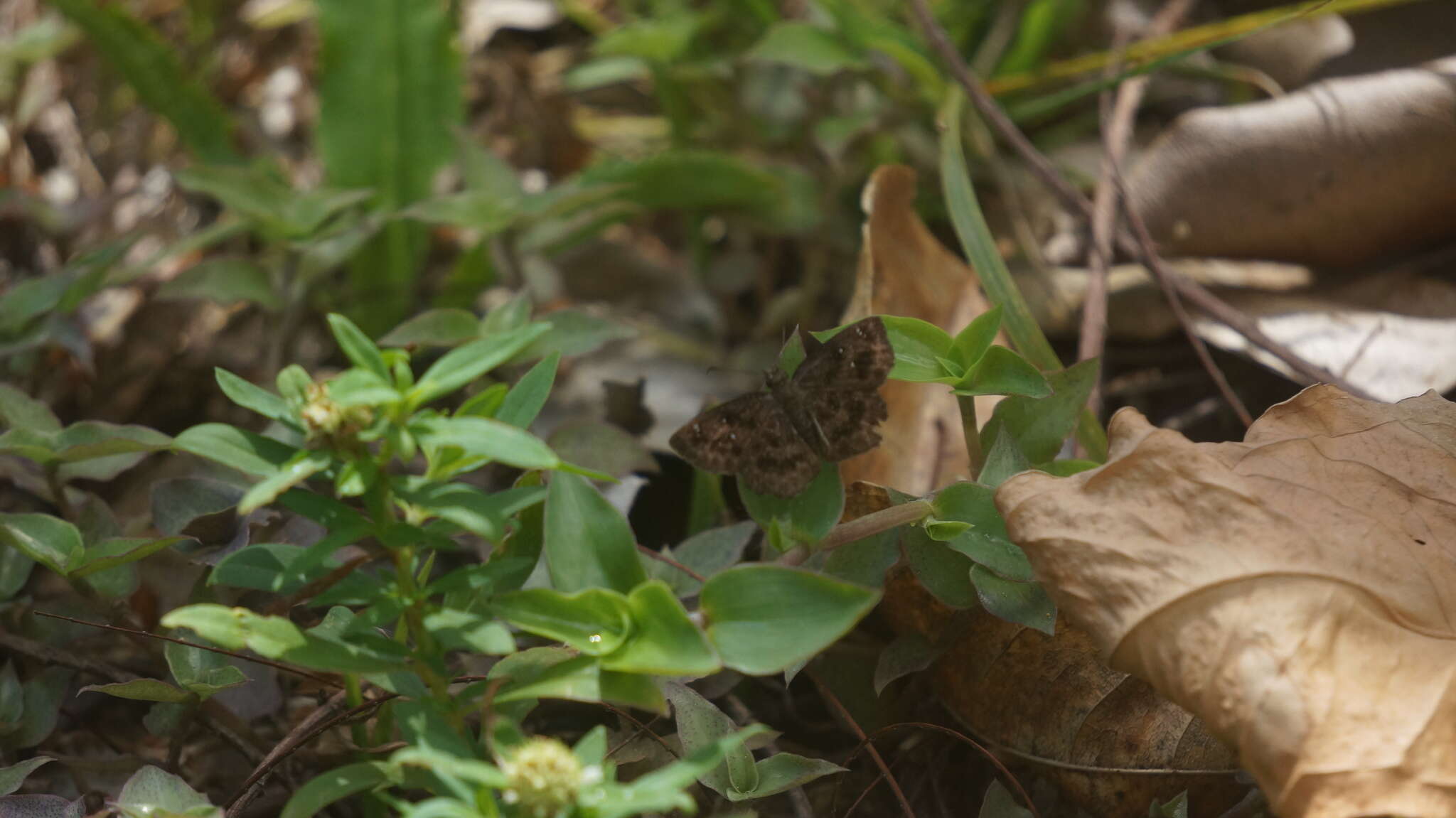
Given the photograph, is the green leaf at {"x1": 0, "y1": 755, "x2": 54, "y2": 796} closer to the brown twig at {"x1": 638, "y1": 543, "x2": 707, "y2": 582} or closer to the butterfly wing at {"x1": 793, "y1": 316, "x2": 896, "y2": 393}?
the brown twig at {"x1": 638, "y1": 543, "x2": 707, "y2": 582}

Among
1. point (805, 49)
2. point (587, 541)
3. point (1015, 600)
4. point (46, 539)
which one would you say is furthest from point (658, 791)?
point (805, 49)

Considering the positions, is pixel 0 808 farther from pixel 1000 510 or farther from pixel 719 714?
pixel 1000 510

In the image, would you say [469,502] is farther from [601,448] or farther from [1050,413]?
[1050,413]

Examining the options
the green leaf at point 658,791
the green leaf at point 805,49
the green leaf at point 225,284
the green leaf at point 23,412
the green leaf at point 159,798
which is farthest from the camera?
the green leaf at point 805,49

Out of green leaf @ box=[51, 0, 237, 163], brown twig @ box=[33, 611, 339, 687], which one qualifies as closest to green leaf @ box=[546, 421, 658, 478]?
brown twig @ box=[33, 611, 339, 687]

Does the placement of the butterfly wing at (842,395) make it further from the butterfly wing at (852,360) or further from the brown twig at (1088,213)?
the brown twig at (1088,213)

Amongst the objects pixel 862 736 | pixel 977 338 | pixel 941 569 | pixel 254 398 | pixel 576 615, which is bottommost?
pixel 862 736

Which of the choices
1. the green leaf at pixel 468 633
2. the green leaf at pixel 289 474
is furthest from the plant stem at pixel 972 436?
the green leaf at pixel 289 474
